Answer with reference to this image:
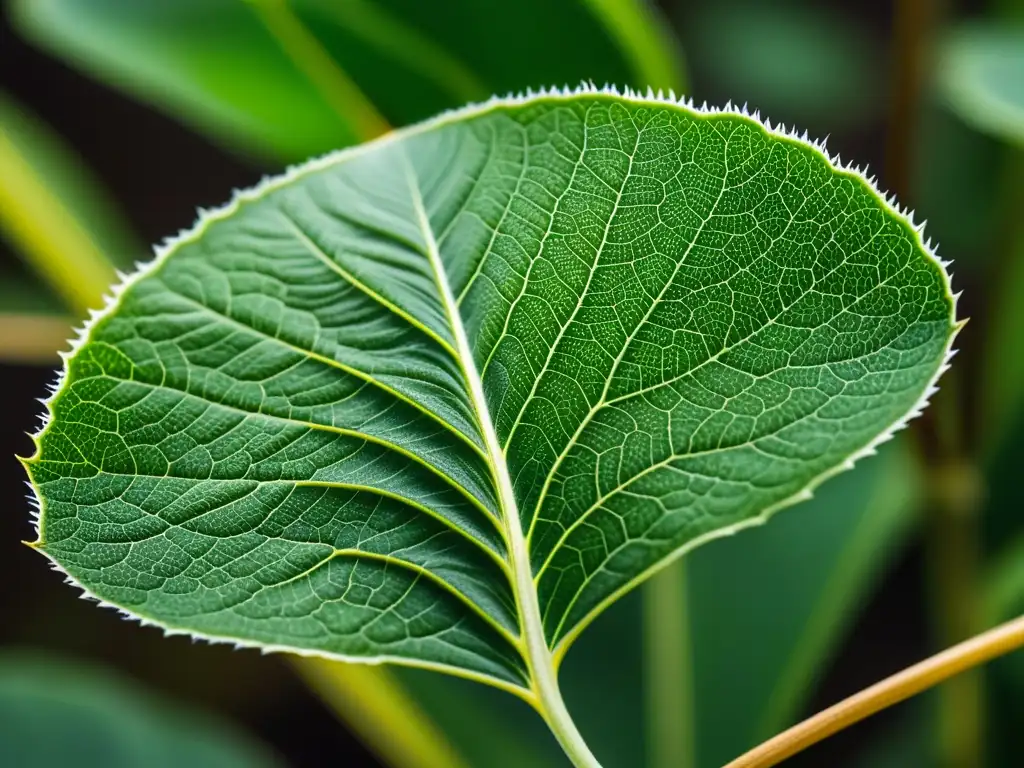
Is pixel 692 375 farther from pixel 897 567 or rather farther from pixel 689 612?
pixel 897 567

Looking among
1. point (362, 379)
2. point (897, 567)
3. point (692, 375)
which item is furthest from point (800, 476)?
point (897, 567)

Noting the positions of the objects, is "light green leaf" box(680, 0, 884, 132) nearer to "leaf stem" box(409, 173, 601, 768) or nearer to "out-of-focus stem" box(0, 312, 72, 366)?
"out-of-focus stem" box(0, 312, 72, 366)

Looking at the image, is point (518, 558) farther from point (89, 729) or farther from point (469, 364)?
point (89, 729)

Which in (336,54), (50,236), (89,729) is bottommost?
(89,729)

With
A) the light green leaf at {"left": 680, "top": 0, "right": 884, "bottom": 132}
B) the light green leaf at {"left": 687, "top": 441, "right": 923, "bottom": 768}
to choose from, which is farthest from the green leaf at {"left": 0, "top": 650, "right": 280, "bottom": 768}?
the light green leaf at {"left": 680, "top": 0, "right": 884, "bottom": 132}

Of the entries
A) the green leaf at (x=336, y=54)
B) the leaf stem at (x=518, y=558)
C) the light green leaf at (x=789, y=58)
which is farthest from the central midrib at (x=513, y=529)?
the light green leaf at (x=789, y=58)

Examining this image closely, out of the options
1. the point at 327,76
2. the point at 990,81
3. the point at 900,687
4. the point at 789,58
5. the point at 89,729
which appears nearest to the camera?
the point at 900,687

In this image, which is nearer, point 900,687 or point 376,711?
point 900,687

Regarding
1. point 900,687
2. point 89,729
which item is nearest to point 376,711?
point 89,729
